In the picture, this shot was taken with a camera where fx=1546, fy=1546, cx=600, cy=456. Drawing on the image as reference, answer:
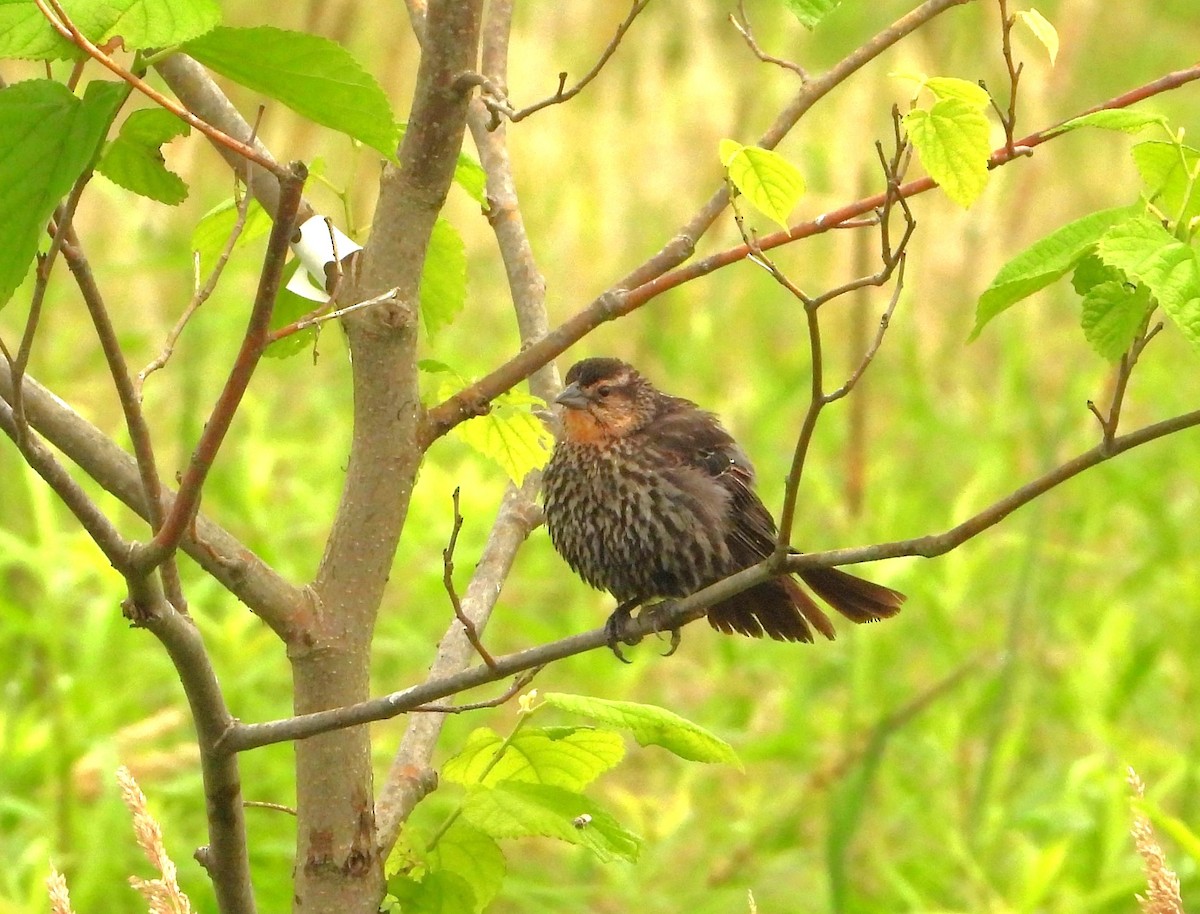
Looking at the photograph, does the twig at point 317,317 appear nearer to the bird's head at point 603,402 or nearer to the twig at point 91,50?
the twig at point 91,50

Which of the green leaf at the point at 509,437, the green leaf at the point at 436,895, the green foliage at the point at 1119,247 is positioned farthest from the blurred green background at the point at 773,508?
the green foliage at the point at 1119,247

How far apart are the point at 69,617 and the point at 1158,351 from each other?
15.1 ft

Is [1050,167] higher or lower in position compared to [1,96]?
higher

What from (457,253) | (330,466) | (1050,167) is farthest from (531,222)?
(457,253)

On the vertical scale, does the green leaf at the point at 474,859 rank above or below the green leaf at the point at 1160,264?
below

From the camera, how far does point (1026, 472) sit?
17.8 ft

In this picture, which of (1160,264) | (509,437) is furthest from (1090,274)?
(509,437)

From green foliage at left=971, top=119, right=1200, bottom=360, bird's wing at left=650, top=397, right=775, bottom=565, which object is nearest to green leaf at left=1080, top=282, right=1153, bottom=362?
green foliage at left=971, top=119, right=1200, bottom=360

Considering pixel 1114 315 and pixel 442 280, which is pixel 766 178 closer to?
pixel 1114 315

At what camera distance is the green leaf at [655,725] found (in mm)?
1615

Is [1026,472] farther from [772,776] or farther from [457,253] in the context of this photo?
[457,253]

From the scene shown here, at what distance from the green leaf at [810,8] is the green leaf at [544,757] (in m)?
0.81

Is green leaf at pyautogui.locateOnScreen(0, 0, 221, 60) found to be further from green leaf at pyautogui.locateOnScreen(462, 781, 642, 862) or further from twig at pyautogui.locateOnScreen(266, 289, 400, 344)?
green leaf at pyautogui.locateOnScreen(462, 781, 642, 862)

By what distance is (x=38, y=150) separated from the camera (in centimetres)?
130
